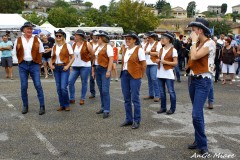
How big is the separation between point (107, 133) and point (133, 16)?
49631 mm

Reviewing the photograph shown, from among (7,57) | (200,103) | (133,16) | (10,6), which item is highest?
(10,6)

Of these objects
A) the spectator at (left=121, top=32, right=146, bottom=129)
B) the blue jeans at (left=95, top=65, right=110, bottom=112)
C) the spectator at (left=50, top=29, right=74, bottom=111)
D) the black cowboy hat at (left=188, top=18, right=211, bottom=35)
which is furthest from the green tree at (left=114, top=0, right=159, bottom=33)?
the black cowboy hat at (left=188, top=18, right=211, bottom=35)

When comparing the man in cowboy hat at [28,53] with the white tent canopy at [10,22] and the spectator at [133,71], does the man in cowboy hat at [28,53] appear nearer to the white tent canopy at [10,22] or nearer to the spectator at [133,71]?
the spectator at [133,71]

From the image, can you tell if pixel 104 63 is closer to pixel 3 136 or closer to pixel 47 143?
pixel 47 143

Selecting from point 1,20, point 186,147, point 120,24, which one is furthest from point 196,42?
point 120,24

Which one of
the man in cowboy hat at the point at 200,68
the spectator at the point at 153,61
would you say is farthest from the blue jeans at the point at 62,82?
the man in cowboy hat at the point at 200,68

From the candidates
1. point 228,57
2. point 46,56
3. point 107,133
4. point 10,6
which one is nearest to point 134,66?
point 107,133

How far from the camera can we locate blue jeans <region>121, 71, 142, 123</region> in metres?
6.95

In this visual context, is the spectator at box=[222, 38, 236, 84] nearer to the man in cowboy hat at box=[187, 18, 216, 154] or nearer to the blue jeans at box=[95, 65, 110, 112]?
the blue jeans at box=[95, 65, 110, 112]

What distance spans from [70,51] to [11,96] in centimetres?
309

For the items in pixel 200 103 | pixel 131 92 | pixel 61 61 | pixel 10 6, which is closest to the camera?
pixel 200 103

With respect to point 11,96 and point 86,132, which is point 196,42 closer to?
point 86,132

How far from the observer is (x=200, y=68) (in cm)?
541

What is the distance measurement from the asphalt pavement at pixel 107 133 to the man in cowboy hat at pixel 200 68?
1.44 ft
